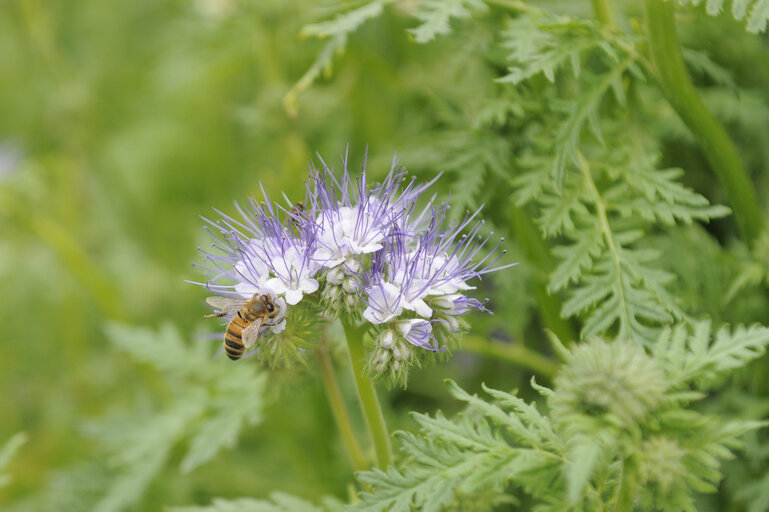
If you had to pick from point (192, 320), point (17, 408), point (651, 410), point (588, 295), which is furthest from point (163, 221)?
point (651, 410)

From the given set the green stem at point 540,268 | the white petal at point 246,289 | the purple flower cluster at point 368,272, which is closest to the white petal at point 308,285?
the purple flower cluster at point 368,272

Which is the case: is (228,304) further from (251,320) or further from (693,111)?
(693,111)

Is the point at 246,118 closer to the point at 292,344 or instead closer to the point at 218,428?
the point at 218,428

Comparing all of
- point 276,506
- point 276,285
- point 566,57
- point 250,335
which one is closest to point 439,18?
point 566,57

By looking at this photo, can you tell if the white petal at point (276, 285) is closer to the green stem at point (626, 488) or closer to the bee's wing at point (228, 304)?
the bee's wing at point (228, 304)

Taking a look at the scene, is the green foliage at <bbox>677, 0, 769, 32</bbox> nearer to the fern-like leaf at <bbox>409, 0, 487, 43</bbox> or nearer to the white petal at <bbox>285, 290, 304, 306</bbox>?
the fern-like leaf at <bbox>409, 0, 487, 43</bbox>
